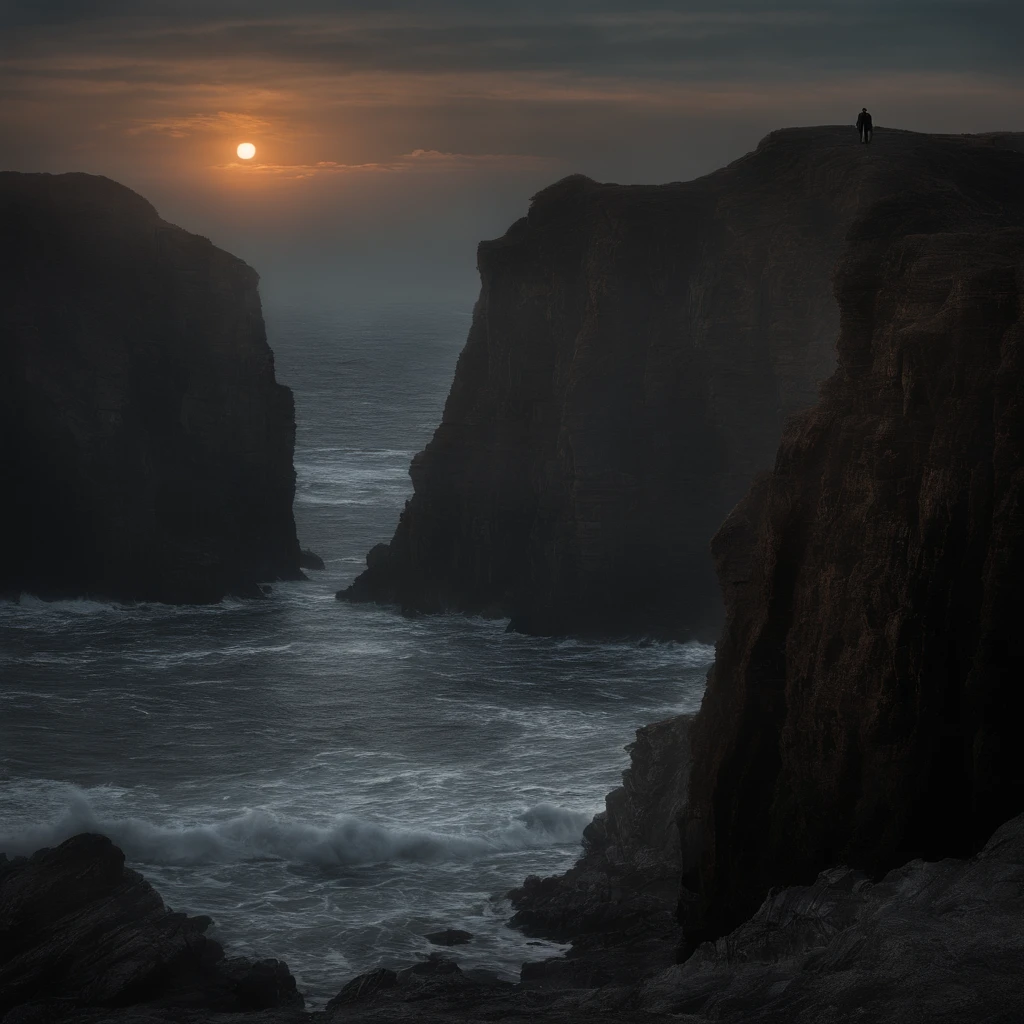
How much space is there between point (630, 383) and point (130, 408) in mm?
33836

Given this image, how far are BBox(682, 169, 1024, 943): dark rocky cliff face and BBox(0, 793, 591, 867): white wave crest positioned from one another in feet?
42.7

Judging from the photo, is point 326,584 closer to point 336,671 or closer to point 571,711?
point 336,671

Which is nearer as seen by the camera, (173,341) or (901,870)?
(901,870)

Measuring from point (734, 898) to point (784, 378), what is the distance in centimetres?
4297

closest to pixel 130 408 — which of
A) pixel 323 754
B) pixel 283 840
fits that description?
pixel 323 754

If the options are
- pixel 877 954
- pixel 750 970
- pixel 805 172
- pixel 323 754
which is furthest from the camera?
pixel 805 172

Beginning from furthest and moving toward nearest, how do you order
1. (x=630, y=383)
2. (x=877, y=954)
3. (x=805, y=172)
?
(x=630, y=383)
(x=805, y=172)
(x=877, y=954)

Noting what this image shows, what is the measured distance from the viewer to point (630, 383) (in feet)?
306

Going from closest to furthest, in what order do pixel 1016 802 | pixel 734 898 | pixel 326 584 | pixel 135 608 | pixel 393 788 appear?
pixel 1016 802 → pixel 734 898 → pixel 393 788 → pixel 135 608 → pixel 326 584

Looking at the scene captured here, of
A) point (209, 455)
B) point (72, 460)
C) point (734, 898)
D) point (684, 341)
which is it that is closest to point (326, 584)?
point (209, 455)

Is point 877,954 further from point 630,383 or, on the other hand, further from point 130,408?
point 130,408

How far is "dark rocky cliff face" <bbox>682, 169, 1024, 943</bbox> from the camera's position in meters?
33.3

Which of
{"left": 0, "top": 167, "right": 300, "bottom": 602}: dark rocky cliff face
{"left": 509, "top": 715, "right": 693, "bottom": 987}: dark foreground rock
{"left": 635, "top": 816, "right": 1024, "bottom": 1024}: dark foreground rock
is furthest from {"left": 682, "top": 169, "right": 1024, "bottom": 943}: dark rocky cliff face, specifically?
{"left": 0, "top": 167, "right": 300, "bottom": 602}: dark rocky cliff face

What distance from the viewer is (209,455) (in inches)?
4161
